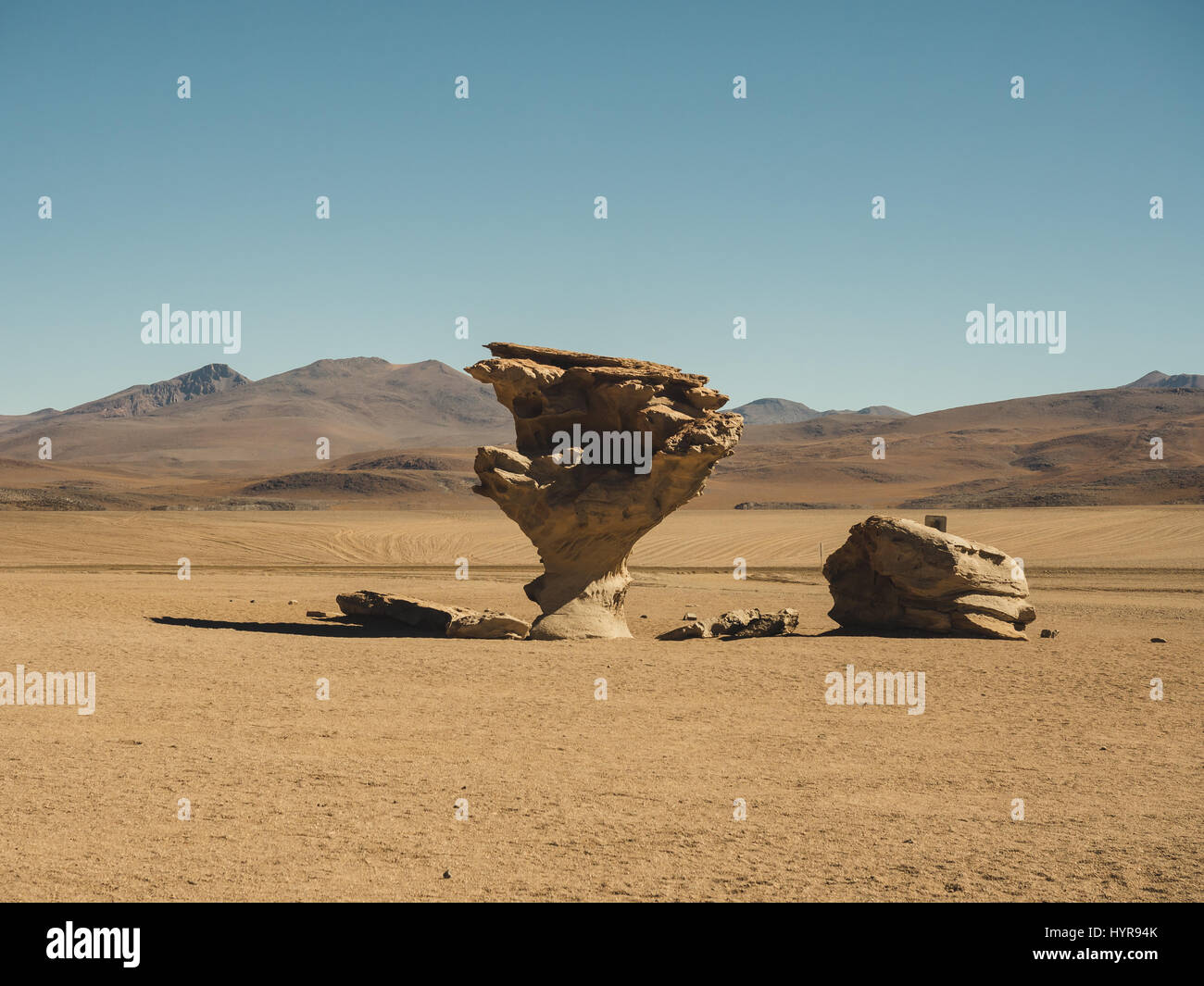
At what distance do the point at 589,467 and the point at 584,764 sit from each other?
25.3 ft

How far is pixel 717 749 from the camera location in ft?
27.8

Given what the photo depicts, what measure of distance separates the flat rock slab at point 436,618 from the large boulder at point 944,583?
559 centimetres

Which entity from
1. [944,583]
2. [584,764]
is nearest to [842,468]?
[944,583]

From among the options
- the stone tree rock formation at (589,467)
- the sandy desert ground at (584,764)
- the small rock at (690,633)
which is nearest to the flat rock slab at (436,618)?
the stone tree rock formation at (589,467)

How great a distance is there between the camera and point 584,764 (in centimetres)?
796

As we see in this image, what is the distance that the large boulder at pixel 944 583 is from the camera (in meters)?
14.5

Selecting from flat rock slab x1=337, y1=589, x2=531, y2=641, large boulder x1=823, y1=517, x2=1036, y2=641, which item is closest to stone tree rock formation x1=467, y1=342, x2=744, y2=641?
flat rock slab x1=337, y1=589, x2=531, y2=641

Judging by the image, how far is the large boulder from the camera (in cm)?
1448

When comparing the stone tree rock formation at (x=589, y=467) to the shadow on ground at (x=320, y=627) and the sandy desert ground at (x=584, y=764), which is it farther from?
the shadow on ground at (x=320, y=627)

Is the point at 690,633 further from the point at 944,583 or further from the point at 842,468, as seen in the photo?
the point at 842,468

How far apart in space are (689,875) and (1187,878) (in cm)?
278

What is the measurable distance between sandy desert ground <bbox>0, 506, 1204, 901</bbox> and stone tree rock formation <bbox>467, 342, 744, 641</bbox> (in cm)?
133

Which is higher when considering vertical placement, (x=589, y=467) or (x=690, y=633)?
(x=589, y=467)
